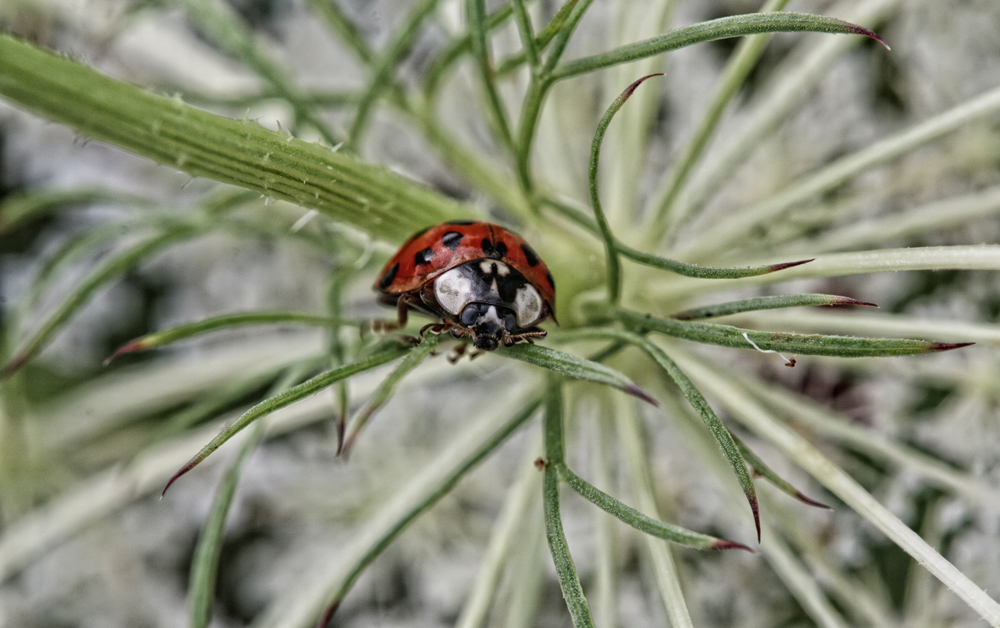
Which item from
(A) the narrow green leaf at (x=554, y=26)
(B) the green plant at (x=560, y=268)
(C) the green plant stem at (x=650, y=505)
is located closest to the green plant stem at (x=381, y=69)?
(B) the green plant at (x=560, y=268)

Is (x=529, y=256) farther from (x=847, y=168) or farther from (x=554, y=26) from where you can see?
(x=847, y=168)

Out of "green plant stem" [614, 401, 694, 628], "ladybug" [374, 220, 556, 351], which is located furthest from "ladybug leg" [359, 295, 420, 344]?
"green plant stem" [614, 401, 694, 628]

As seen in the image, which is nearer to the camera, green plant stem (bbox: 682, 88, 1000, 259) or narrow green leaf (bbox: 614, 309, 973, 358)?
narrow green leaf (bbox: 614, 309, 973, 358)

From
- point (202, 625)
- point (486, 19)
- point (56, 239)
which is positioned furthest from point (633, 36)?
point (56, 239)

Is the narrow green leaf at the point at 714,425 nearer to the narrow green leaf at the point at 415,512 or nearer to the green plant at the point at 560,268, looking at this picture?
the green plant at the point at 560,268

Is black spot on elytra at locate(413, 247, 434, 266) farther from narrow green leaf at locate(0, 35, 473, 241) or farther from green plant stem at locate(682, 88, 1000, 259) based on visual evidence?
green plant stem at locate(682, 88, 1000, 259)

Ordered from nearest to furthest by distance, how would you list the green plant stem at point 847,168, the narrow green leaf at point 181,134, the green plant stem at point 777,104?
the narrow green leaf at point 181,134 < the green plant stem at point 847,168 < the green plant stem at point 777,104

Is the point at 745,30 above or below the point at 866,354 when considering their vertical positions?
above

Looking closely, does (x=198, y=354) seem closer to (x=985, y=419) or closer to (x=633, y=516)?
(x=633, y=516)
